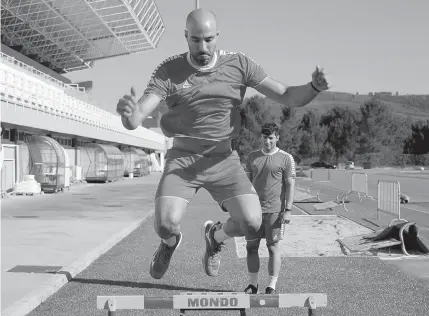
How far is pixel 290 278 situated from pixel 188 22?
18.1 feet

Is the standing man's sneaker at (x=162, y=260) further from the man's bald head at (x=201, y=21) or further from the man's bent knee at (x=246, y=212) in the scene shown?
the man's bald head at (x=201, y=21)

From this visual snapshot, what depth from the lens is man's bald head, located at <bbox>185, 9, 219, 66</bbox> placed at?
167 inches

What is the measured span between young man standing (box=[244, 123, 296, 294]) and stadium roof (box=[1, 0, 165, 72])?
45.8m

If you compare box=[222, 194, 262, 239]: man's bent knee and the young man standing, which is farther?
the young man standing

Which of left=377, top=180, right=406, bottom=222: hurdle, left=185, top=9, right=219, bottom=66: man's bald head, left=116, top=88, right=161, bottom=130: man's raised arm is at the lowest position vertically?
left=377, top=180, right=406, bottom=222: hurdle

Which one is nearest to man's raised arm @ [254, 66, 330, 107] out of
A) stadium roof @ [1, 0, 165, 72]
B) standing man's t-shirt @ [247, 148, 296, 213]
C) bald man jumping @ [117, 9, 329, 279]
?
bald man jumping @ [117, 9, 329, 279]

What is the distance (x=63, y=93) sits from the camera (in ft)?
131

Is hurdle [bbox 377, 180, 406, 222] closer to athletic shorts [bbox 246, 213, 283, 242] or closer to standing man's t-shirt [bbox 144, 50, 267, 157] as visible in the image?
athletic shorts [bbox 246, 213, 283, 242]

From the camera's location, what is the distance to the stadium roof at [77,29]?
175ft

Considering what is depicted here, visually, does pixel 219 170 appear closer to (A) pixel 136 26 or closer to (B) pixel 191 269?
(B) pixel 191 269

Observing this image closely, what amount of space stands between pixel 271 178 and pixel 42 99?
92.6 feet

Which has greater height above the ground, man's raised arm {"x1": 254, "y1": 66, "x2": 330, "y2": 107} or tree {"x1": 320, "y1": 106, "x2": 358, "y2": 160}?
tree {"x1": 320, "y1": 106, "x2": 358, "y2": 160}

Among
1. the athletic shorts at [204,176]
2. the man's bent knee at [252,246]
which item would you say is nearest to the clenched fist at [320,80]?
the athletic shorts at [204,176]

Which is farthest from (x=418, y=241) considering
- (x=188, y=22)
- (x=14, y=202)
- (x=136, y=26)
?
(x=136, y=26)
